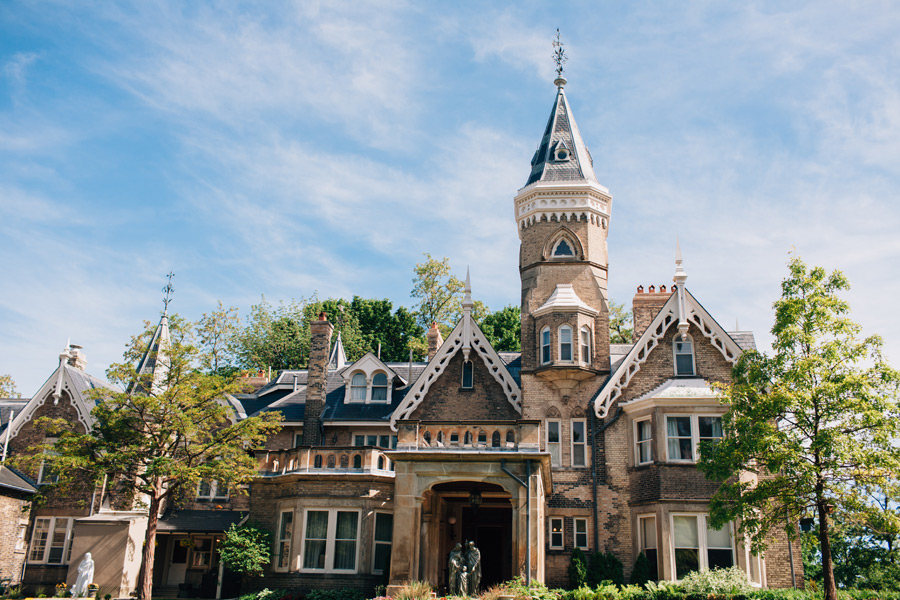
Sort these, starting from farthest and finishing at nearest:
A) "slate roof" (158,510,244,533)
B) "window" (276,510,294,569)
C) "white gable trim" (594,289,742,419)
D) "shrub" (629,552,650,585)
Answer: "slate roof" (158,510,244,533), "white gable trim" (594,289,742,419), "window" (276,510,294,569), "shrub" (629,552,650,585)

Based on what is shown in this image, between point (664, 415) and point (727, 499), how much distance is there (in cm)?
409

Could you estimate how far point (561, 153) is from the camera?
107 ft

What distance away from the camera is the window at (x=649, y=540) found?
25.0 m

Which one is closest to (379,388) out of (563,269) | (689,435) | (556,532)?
(563,269)

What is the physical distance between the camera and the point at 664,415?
25812 mm

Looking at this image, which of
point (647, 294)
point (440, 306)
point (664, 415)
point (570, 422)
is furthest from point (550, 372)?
point (440, 306)

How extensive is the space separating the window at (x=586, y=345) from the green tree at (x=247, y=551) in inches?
512

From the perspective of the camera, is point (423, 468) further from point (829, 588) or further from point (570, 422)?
point (829, 588)

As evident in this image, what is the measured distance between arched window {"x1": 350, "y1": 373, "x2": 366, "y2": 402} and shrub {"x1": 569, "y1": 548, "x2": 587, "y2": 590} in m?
11.2

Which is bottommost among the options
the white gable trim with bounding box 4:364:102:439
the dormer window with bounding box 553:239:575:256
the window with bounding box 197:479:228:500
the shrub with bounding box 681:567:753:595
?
the shrub with bounding box 681:567:753:595

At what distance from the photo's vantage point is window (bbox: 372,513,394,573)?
25.2m

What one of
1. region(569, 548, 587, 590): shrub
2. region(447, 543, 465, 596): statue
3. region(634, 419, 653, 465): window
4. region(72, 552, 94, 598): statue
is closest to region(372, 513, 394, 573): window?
region(447, 543, 465, 596): statue

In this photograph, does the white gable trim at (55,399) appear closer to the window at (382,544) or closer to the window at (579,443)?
the window at (382,544)

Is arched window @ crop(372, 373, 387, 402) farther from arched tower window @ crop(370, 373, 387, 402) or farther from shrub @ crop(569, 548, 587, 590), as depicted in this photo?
shrub @ crop(569, 548, 587, 590)
